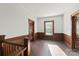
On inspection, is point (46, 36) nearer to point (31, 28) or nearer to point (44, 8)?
point (31, 28)

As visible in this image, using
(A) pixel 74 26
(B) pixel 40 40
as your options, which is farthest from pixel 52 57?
(A) pixel 74 26

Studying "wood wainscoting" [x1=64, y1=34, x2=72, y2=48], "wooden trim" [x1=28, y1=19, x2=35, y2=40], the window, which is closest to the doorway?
"wood wainscoting" [x1=64, y1=34, x2=72, y2=48]

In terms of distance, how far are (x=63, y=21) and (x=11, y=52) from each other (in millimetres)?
831

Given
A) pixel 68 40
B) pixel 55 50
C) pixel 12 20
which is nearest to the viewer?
pixel 12 20

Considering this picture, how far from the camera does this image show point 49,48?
1676 mm

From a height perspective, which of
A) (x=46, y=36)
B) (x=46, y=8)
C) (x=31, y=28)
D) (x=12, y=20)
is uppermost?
(x=46, y=8)

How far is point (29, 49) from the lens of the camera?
5.04 ft

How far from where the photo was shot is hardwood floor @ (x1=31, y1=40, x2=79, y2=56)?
4.80 ft

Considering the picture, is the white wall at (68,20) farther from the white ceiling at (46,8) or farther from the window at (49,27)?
the window at (49,27)

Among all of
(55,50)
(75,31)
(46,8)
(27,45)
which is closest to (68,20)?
(75,31)

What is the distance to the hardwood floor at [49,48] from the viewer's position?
4.80 feet

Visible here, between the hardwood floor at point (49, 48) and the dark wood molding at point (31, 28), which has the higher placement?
the dark wood molding at point (31, 28)

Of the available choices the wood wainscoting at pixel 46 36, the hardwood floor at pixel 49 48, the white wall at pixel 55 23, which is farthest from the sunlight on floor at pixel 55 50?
the white wall at pixel 55 23

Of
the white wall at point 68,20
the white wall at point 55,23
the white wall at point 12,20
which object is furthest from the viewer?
the white wall at point 55,23
